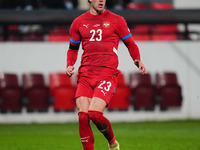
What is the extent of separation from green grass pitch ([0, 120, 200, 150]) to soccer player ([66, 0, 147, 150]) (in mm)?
2235

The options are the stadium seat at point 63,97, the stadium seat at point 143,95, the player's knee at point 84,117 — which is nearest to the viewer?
the player's knee at point 84,117

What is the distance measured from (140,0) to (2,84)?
8.84 meters

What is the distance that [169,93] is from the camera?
13.8 meters

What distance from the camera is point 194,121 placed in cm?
1362

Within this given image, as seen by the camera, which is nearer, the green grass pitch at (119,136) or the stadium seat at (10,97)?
the green grass pitch at (119,136)

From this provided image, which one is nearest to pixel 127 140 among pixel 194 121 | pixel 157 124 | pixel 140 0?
pixel 157 124

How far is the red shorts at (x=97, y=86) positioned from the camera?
637 cm

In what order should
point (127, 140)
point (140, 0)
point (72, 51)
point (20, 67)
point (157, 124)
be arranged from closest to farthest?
point (72, 51)
point (127, 140)
point (157, 124)
point (20, 67)
point (140, 0)

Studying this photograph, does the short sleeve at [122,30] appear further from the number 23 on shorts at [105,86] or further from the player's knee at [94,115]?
the player's knee at [94,115]

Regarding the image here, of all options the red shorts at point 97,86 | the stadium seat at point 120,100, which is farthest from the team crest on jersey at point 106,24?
the stadium seat at point 120,100

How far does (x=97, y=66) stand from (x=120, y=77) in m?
7.52

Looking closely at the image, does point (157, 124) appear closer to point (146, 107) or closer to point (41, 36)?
point (146, 107)

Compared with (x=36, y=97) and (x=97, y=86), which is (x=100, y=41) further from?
(x=36, y=97)

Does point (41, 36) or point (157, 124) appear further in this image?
point (41, 36)
